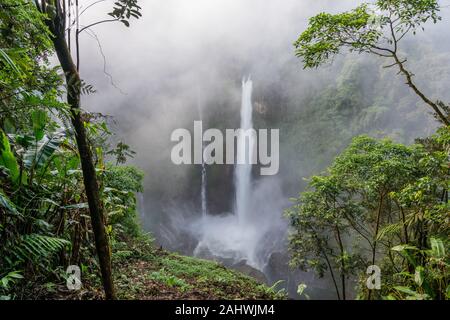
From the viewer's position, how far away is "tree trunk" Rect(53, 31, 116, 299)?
189cm

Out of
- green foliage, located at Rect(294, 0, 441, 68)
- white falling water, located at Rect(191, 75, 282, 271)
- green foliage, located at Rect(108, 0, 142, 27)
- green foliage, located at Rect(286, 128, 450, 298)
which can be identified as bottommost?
white falling water, located at Rect(191, 75, 282, 271)

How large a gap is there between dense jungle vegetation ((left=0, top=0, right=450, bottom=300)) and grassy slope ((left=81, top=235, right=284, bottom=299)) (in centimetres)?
2

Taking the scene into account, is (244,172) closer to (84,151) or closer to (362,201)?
(362,201)

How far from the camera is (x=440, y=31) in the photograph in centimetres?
3153

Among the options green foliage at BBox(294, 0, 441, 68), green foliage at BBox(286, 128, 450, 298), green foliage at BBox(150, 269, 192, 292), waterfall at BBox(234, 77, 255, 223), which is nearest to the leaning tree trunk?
green foliage at BBox(150, 269, 192, 292)

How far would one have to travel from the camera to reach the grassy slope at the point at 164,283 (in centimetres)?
349

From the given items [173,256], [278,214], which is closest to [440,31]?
[278,214]

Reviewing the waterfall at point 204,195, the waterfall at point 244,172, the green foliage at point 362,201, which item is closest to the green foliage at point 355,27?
the green foliage at point 362,201

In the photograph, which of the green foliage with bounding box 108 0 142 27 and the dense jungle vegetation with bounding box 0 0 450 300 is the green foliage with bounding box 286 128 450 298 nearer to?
the dense jungle vegetation with bounding box 0 0 450 300

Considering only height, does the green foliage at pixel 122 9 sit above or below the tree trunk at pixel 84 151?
above

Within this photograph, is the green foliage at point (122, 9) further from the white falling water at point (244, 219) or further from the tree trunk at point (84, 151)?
the white falling water at point (244, 219)

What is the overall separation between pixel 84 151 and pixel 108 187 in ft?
7.27
